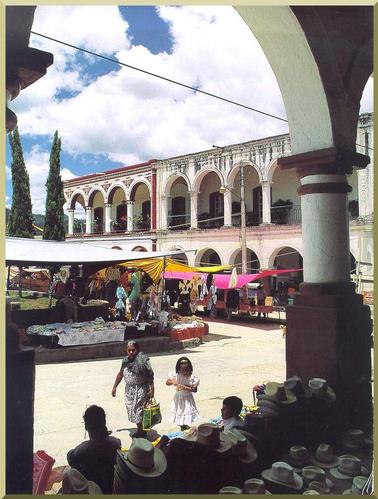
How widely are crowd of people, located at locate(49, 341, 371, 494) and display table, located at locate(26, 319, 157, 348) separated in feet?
18.4

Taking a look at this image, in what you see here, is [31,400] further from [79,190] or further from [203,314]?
[79,190]

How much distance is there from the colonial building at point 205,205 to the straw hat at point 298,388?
1028cm

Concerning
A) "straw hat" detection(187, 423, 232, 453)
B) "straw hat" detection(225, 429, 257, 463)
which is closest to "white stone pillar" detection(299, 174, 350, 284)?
"straw hat" detection(225, 429, 257, 463)

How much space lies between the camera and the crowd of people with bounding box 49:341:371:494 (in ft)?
6.65

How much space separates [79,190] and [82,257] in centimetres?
1349

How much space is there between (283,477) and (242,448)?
0.78ft

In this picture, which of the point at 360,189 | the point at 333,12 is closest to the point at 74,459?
the point at 333,12

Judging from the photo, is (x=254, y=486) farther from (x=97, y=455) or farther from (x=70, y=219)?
(x=70, y=219)

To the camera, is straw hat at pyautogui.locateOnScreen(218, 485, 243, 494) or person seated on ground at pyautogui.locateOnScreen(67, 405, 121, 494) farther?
person seated on ground at pyautogui.locateOnScreen(67, 405, 121, 494)

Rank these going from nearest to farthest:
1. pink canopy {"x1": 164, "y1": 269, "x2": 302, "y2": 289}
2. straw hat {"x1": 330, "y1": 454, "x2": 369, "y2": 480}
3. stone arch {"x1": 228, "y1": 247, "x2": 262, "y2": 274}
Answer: straw hat {"x1": 330, "y1": 454, "x2": 369, "y2": 480}, pink canopy {"x1": 164, "y1": 269, "x2": 302, "y2": 289}, stone arch {"x1": 228, "y1": 247, "x2": 262, "y2": 274}

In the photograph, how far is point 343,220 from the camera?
3084 millimetres

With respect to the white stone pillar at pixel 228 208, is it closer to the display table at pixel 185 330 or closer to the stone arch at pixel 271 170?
the stone arch at pixel 271 170

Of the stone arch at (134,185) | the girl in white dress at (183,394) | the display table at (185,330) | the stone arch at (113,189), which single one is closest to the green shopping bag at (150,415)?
the girl in white dress at (183,394)

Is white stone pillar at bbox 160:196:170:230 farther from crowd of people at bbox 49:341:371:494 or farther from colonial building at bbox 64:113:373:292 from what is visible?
crowd of people at bbox 49:341:371:494
